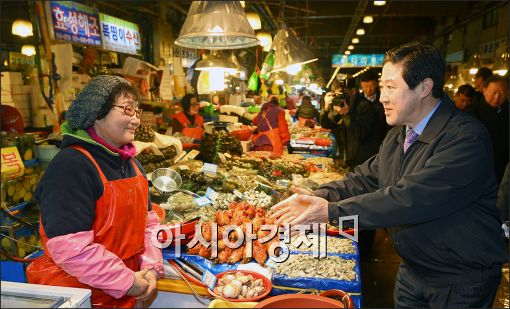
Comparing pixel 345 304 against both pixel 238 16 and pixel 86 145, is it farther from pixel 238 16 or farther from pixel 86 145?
pixel 238 16

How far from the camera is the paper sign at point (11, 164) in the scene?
2918 millimetres

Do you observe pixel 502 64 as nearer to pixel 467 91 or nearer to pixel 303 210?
pixel 467 91

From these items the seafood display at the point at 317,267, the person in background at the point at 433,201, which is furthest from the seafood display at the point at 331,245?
the person in background at the point at 433,201

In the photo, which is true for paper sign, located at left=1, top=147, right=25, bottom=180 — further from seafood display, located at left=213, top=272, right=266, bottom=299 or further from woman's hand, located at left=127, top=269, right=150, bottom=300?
seafood display, located at left=213, top=272, right=266, bottom=299

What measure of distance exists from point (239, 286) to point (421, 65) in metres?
1.50

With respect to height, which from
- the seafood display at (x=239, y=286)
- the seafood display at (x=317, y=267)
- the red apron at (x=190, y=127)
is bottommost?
the seafood display at (x=317, y=267)

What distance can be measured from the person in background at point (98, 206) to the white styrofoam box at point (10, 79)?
22.4 feet

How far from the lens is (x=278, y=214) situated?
2.03 meters

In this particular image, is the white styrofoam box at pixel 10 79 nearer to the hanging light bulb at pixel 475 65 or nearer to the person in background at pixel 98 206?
the person in background at pixel 98 206

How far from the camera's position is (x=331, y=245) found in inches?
103

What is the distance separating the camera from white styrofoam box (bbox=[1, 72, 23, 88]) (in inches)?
294

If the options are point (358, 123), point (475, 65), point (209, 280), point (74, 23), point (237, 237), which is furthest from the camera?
point (475, 65)

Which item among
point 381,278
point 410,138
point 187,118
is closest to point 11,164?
point 410,138

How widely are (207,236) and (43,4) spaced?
4654 mm
